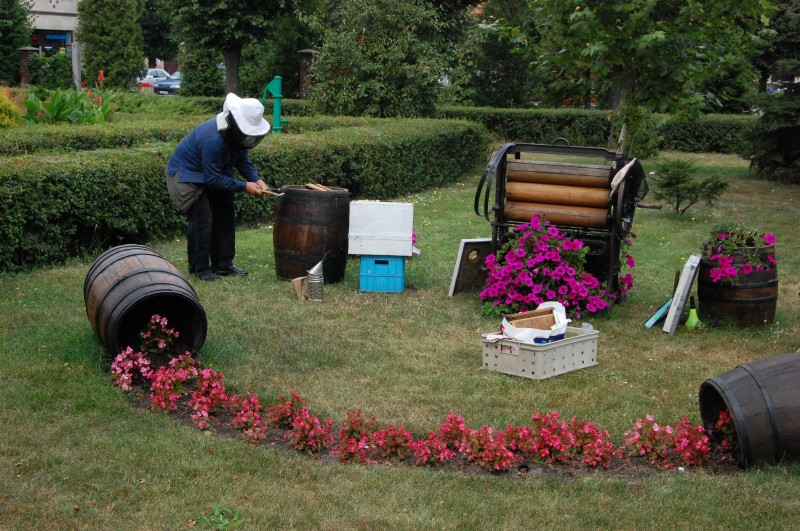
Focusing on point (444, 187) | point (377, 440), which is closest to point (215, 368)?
point (377, 440)

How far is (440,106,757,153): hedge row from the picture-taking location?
993 inches

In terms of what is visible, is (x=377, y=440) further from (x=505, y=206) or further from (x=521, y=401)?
(x=505, y=206)

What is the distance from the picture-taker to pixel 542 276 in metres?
7.61

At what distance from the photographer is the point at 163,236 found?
33.6 ft

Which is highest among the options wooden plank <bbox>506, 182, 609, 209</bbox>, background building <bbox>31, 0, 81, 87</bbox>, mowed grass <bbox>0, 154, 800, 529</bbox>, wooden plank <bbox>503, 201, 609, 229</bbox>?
background building <bbox>31, 0, 81, 87</bbox>

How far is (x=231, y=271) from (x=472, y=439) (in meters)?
4.57

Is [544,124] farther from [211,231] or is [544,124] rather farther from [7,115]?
[211,231]

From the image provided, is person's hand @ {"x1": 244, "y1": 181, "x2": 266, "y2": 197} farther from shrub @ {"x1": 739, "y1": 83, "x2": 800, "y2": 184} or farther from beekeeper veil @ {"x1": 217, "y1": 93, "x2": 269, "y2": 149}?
shrub @ {"x1": 739, "y1": 83, "x2": 800, "y2": 184}

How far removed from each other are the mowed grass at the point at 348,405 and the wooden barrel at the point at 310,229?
0.80 ft

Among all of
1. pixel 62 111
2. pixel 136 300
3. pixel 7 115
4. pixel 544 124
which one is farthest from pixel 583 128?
pixel 136 300

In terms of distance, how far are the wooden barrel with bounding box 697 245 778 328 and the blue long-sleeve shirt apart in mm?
4089

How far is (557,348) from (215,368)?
2308mm

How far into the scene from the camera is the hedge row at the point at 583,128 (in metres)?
25.2

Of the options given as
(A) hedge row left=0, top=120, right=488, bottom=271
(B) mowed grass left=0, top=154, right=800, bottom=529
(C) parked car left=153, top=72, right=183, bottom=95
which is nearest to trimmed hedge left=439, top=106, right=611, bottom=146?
(A) hedge row left=0, top=120, right=488, bottom=271
